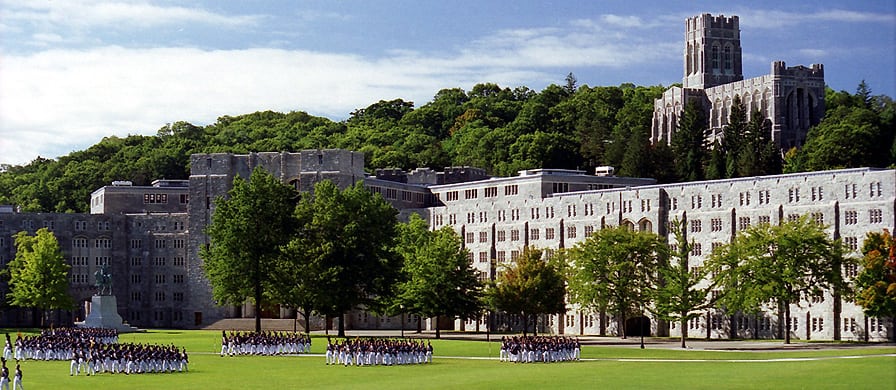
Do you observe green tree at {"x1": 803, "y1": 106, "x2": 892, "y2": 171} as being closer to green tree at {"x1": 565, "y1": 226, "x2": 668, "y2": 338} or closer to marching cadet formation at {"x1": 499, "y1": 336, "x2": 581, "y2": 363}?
green tree at {"x1": 565, "y1": 226, "x2": 668, "y2": 338}

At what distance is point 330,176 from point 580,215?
31959 millimetres

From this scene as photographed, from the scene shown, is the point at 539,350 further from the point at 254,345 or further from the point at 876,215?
the point at 876,215

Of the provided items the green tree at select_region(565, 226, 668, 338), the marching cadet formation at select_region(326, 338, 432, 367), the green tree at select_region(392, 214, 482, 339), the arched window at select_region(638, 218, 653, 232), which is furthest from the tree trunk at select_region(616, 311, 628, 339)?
the marching cadet formation at select_region(326, 338, 432, 367)

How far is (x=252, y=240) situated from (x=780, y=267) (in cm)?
4829

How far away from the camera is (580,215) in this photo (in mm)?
153375

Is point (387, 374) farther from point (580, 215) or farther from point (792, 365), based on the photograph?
point (580, 215)

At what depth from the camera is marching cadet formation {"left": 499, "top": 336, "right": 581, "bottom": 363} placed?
9875 centimetres

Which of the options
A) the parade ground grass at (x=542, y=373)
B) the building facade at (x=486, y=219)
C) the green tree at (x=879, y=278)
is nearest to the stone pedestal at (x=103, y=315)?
the building facade at (x=486, y=219)

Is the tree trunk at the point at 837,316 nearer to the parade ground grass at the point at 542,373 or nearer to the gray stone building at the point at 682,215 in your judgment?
the gray stone building at the point at 682,215

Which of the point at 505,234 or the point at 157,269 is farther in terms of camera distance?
the point at 157,269

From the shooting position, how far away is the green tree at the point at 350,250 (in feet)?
436

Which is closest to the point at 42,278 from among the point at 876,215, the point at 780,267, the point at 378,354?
the point at 378,354

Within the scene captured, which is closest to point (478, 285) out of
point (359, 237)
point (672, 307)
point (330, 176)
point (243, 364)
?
point (359, 237)

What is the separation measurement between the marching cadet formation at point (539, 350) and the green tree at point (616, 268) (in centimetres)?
3070
